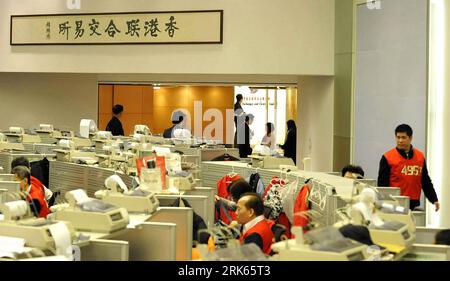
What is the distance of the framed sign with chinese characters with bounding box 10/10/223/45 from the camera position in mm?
12289

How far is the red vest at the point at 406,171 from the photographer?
6508 mm

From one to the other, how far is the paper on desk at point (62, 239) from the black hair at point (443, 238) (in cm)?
181

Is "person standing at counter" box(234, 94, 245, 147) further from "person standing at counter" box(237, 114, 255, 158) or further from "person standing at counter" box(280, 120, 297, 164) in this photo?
"person standing at counter" box(280, 120, 297, 164)

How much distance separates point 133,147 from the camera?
866cm

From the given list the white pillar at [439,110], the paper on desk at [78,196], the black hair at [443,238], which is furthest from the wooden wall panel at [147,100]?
the black hair at [443,238]

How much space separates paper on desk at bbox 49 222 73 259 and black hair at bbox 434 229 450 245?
5.92ft

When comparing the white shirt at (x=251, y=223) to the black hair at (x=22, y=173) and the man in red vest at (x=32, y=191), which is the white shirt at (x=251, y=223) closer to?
the man in red vest at (x=32, y=191)

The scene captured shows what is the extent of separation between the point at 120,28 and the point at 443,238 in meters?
9.78

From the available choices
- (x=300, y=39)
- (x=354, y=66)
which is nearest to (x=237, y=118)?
(x=300, y=39)

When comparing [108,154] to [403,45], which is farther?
[403,45]

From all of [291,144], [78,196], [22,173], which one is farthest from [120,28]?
[78,196]

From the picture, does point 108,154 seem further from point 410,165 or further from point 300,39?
point 300,39

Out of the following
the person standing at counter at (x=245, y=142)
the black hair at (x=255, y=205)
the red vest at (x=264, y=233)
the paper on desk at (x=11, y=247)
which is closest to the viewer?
the paper on desk at (x=11, y=247)
